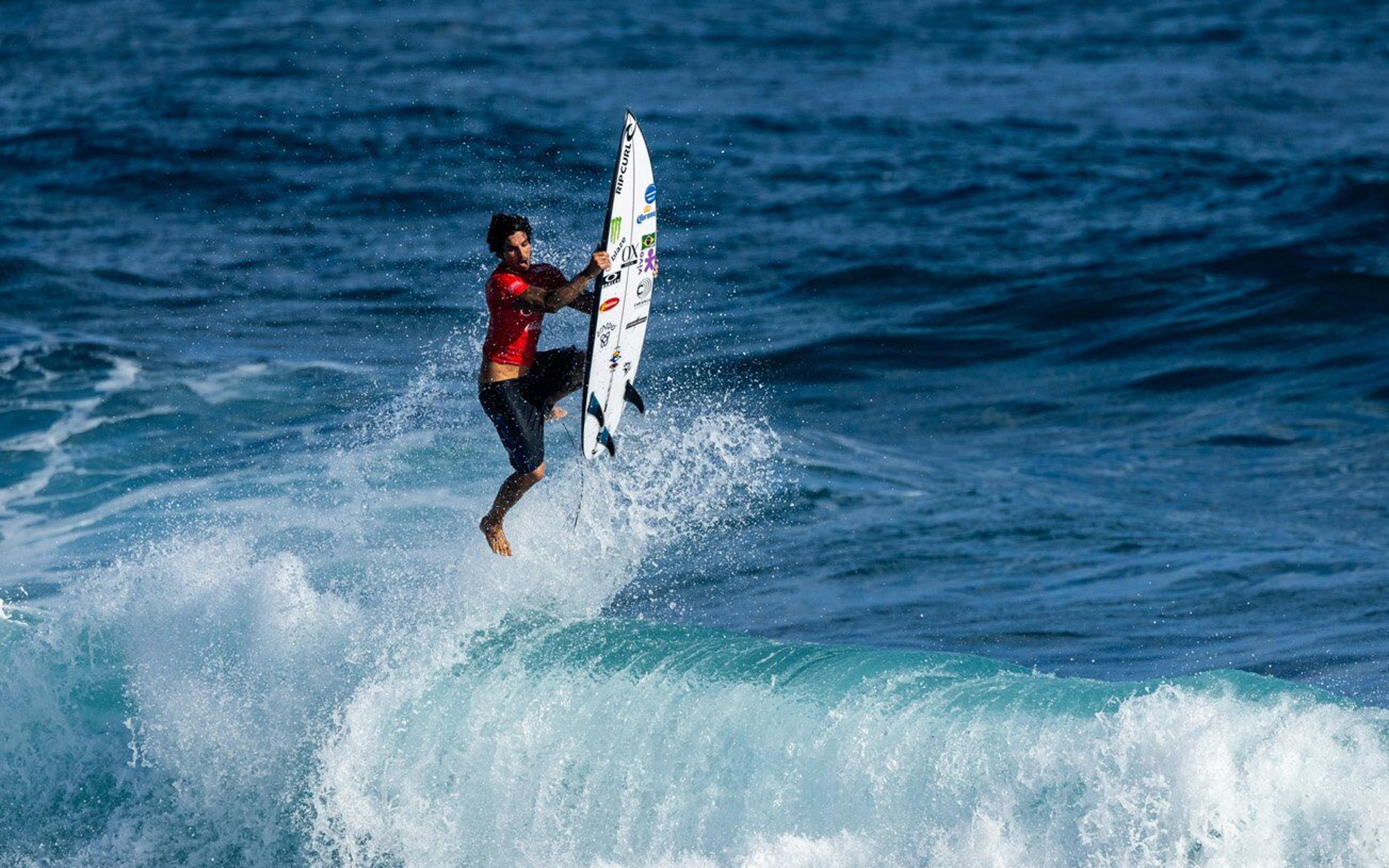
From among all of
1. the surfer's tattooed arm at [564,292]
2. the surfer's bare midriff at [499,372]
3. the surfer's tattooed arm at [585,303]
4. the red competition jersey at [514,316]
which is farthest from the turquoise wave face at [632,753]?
the surfer's tattooed arm at [564,292]

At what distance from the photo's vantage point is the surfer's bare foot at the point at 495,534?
9523mm

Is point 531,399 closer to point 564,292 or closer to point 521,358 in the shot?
point 521,358

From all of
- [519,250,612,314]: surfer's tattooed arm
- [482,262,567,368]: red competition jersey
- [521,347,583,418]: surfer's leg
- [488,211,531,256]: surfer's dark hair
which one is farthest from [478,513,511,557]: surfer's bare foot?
[488,211,531,256]: surfer's dark hair

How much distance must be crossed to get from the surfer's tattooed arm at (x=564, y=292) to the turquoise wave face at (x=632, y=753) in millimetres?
2183

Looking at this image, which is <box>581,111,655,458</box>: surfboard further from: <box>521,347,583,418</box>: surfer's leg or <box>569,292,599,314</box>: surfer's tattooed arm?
<box>521,347,583,418</box>: surfer's leg

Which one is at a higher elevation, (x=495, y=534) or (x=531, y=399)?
(x=531, y=399)

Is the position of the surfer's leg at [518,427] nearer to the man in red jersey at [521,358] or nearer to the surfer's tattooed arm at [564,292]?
the man in red jersey at [521,358]

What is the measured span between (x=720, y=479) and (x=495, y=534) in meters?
3.99

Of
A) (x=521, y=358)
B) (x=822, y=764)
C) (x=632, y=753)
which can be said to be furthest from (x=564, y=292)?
(x=822, y=764)

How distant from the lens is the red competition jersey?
28.7ft

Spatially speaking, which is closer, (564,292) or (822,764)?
(822,764)

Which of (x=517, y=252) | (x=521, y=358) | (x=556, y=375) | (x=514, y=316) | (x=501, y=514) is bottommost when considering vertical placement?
(x=501, y=514)

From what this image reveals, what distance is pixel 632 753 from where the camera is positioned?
8.68m

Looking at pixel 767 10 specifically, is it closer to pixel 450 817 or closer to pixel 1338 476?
pixel 1338 476
